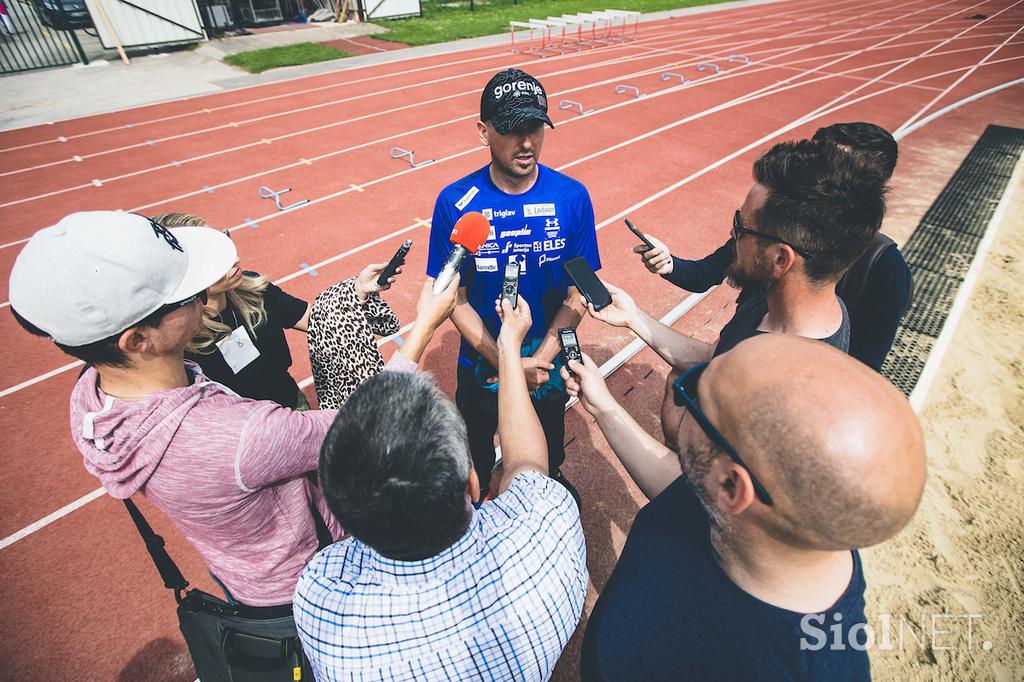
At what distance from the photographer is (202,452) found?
1.31 m

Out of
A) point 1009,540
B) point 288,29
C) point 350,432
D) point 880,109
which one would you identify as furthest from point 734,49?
point 350,432

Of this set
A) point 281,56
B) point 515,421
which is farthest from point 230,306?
point 281,56

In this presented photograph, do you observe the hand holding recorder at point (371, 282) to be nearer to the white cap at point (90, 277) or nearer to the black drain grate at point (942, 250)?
the white cap at point (90, 277)

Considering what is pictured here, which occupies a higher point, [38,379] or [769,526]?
[769,526]

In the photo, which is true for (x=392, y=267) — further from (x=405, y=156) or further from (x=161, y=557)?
(x=405, y=156)

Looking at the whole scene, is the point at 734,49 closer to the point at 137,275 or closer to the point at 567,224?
the point at 567,224

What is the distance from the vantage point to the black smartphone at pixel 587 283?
228cm

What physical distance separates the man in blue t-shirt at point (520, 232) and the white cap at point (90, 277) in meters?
1.33

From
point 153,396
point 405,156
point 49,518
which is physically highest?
point 153,396

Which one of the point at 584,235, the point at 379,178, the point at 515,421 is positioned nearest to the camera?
the point at 515,421

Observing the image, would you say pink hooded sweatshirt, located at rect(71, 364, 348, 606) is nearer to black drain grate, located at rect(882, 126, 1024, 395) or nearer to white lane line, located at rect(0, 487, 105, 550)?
white lane line, located at rect(0, 487, 105, 550)

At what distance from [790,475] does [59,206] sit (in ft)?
32.0

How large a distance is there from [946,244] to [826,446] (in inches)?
281

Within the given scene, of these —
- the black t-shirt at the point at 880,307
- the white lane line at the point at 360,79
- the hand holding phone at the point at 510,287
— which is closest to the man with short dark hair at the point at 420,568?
the hand holding phone at the point at 510,287
